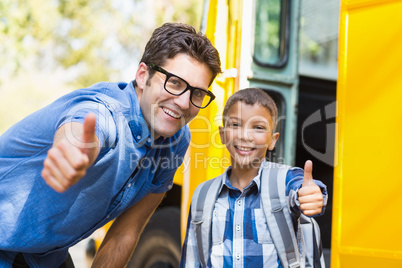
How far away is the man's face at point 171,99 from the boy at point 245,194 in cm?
37

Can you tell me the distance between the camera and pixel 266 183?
2205 millimetres

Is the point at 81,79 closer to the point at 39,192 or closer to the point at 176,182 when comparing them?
the point at 176,182

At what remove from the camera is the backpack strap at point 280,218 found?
2062mm

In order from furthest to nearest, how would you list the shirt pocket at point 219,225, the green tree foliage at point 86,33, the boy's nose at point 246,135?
1. the green tree foliage at point 86,33
2. the boy's nose at point 246,135
3. the shirt pocket at point 219,225

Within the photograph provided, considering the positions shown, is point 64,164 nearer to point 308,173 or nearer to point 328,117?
point 308,173

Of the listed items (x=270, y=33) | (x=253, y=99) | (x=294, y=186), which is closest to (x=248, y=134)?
(x=253, y=99)

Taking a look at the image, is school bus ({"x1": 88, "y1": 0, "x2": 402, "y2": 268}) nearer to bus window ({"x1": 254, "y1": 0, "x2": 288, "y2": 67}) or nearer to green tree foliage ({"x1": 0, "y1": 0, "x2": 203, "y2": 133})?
bus window ({"x1": 254, "y1": 0, "x2": 288, "y2": 67})

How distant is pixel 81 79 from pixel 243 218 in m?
12.8

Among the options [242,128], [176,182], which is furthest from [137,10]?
[242,128]

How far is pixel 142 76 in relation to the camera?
2.17 m

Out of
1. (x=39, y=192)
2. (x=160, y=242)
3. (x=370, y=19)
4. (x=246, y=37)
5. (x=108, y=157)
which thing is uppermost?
(x=246, y=37)

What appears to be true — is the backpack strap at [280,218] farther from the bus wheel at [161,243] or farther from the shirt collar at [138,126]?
the bus wheel at [161,243]

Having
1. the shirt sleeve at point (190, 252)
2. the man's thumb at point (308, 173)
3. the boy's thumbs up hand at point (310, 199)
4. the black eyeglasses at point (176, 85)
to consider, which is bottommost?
the shirt sleeve at point (190, 252)

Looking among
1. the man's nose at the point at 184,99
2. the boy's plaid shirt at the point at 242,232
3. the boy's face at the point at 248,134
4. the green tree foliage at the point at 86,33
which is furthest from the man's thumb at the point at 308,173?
the green tree foliage at the point at 86,33
